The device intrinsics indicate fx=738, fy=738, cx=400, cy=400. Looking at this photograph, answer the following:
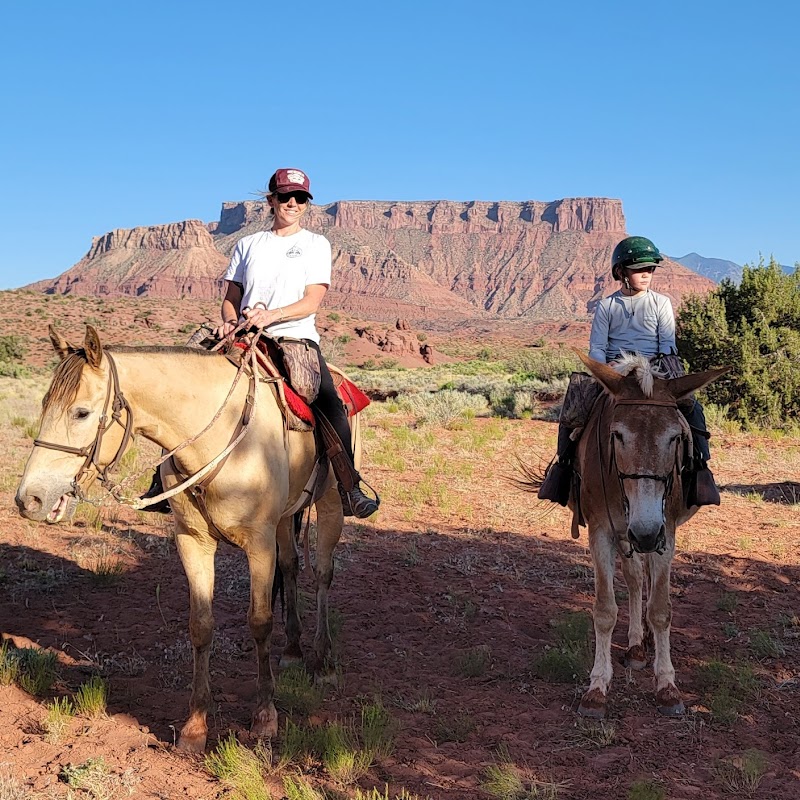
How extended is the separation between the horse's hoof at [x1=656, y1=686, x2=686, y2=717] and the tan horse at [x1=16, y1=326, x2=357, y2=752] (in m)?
2.53

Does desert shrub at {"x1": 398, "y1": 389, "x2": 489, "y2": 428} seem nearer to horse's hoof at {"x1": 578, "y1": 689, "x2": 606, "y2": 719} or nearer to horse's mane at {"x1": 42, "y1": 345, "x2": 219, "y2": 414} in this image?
horse's hoof at {"x1": 578, "y1": 689, "x2": 606, "y2": 719}

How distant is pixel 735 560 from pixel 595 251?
189 meters

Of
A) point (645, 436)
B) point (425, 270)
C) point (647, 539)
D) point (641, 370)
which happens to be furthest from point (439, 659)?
point (425, 270)

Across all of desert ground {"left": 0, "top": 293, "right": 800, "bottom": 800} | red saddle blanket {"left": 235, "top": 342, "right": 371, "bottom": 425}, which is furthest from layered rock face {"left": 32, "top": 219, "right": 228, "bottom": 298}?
red saddle blanket {"left": 235, "top": 342, "right": 371, "bottom": 425}

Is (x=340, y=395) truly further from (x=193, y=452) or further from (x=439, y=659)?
(x=439, y=659)

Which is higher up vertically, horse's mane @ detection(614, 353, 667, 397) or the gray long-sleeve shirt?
the gray long-sleeve shirt

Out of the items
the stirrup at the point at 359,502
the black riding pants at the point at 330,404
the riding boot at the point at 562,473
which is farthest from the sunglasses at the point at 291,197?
the riding boot at the point at 562,473

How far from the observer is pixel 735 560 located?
28.1 ft

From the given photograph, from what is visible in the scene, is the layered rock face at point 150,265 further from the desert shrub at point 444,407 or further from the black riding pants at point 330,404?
the black riding pants at point 330,404

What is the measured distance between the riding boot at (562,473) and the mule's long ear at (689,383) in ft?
4.21

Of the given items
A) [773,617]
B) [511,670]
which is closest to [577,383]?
[511,670]

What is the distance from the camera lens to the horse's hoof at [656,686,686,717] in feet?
15.8

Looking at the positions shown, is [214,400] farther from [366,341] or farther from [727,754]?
[366,341]

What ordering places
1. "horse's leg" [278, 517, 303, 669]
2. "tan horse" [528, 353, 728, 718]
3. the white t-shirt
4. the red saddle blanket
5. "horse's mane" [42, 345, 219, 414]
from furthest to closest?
"horse's leg" [278, 517, 303, 669]
the white t-shirt
the red saddle blanket
"tan horse" [528, 353, 728, 718]
"horse's mane" [42, 345, 219, 414]
